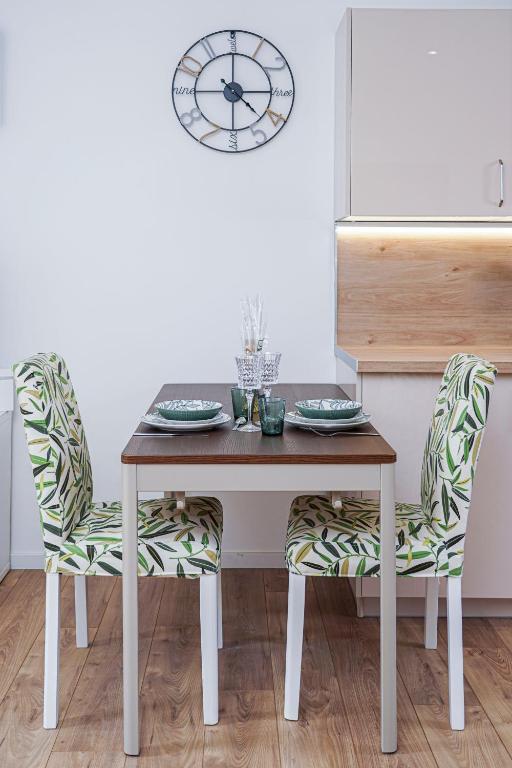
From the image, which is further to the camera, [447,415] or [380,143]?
[380,143]

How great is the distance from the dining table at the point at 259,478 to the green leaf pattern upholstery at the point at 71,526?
0.16 meters

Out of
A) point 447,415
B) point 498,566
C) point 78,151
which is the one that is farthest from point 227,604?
point 78,151

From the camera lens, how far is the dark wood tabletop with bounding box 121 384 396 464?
2051mm

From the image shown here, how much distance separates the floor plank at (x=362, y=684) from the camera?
84.6 inches

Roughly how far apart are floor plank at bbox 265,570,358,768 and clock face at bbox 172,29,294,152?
6.22ft

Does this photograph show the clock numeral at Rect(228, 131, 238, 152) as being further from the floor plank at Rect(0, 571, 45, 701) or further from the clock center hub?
the floor plank at Rect(0, 571, 45, 701)

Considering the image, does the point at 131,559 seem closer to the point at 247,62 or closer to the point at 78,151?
the point at 78,151

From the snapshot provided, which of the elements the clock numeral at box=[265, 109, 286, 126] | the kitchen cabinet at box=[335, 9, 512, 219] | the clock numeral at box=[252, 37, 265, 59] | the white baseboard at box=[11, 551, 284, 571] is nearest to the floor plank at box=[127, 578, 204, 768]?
the white baseboard at box=[11, 551, 284, 571]

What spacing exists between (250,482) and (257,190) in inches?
70.6

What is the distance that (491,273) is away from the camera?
3.57m

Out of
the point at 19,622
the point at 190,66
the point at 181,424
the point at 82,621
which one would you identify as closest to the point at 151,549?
the point at 181,424

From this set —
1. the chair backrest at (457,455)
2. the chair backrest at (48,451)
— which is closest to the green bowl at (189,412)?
the chair backrest at (48,451)

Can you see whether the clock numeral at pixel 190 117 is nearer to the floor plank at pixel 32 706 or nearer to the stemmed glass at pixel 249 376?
the stemmed glass at pixel 249 376

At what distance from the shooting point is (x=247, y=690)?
2.48 metres
